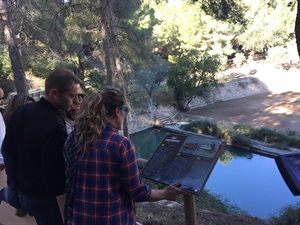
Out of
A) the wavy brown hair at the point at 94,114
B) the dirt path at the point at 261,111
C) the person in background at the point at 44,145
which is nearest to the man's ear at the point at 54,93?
the person in background at the point at 44,145

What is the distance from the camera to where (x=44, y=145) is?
5.55ft

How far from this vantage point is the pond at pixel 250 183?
1138cm

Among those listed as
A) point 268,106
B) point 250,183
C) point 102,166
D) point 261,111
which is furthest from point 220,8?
point 268,106

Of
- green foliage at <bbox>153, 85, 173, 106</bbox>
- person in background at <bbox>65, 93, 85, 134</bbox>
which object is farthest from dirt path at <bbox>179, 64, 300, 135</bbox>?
person in background at <bbox>65, 93, 85, 134</bbox>

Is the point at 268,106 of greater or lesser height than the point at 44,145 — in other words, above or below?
below

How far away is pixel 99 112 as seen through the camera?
60.7 inches

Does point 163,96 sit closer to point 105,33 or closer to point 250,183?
point 250,183

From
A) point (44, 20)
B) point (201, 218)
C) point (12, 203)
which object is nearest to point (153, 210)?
point (201, 218)

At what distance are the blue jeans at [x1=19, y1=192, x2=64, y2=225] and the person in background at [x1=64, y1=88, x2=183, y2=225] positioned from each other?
23 centimetres

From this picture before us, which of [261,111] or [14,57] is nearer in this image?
[14,57]

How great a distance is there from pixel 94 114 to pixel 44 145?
0.34 m

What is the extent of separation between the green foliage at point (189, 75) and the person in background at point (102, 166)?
917 inches

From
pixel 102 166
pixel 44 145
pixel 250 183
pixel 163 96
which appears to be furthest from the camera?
pixel 163 96

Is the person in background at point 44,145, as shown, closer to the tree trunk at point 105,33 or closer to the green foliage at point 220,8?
the green foliage at point 220,8
